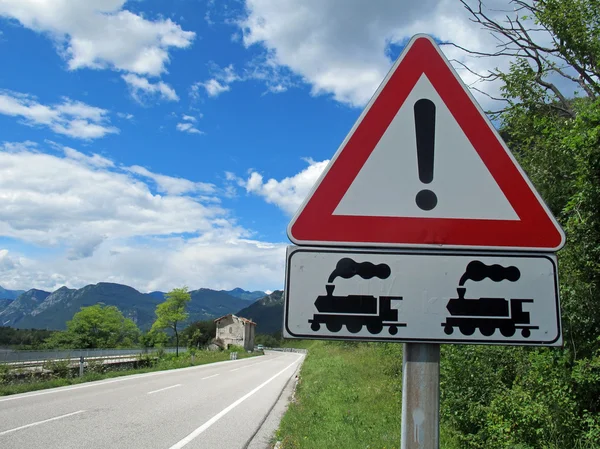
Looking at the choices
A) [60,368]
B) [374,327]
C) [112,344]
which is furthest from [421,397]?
[112,344]

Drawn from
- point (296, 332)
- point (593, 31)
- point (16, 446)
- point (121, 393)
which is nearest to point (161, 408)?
point (121, 393)

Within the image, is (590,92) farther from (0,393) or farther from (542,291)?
(0,393)

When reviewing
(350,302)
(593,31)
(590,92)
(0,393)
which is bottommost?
(0,393)

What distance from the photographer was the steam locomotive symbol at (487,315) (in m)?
1.43

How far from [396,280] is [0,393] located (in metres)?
16.4

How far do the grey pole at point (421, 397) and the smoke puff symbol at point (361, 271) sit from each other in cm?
25

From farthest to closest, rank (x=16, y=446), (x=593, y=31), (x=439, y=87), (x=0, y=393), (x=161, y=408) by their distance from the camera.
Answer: (x=0, y=393) < (x=161, y=408) < (x=593, y=31) < (x=16, y=446) < (x=439, y=87)

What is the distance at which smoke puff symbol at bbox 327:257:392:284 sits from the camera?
1.47 metres

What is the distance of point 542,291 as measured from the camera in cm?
145

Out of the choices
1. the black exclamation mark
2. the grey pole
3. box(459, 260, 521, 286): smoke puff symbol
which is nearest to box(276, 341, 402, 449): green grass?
the grey pole

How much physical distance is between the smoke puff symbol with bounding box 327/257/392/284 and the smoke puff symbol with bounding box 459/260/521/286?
0.85 feet

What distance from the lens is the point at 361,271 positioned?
1.47m

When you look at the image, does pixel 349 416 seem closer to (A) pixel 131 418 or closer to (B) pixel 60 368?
(A) pixel 131 418

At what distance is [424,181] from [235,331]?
9878 centimetres
